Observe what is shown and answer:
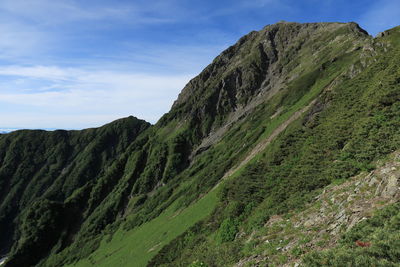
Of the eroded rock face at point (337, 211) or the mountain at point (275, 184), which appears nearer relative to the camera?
the eroded rock face at point (337, 211)

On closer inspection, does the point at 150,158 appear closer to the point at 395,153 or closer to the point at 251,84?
the point at 251,84

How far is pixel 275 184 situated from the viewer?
34250mm

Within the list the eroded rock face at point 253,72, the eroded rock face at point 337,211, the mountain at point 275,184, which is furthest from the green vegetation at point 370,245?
the eroded rock face at point 253,72

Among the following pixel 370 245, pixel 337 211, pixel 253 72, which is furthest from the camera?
pixel 253 72

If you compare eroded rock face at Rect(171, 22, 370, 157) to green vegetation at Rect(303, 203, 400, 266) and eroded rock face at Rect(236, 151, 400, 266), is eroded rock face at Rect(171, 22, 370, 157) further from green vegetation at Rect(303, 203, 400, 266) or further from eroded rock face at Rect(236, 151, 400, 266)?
green vegetation at Rect(303, 203, 400, 266)

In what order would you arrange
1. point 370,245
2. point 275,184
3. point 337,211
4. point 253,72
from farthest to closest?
1. point 253,72
2. point 275,184
3. point 337,211
4. point 370,245

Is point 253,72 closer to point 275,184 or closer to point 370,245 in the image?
point 275,184

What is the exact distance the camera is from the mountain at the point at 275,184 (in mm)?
17172

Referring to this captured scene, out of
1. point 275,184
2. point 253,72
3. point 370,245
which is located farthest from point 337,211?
point 253,72

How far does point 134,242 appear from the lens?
2827 inches

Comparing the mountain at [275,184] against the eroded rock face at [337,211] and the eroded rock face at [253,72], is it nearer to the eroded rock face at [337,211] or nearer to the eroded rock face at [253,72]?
the eroded rock face at [337,211]

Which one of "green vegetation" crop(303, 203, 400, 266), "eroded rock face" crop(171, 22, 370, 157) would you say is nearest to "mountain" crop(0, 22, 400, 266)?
"green vegetation" crop(303, 203, 400, 266)

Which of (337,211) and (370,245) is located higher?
(370,245)

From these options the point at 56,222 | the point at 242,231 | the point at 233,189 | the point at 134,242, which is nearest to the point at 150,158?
the point at 56,222
